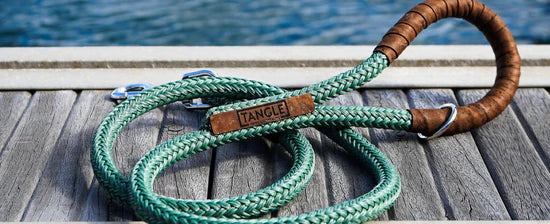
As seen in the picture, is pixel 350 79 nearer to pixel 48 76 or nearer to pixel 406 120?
pixel 406 120

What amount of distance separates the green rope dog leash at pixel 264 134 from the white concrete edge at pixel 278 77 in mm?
215

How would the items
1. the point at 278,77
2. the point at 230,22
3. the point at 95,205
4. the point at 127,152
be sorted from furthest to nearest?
the point at 230,22 → the point at 278,77 → the point at 127,152 → the point at 95,205

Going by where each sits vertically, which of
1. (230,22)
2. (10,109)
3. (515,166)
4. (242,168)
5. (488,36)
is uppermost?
(488,36)

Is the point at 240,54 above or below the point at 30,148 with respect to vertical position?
above

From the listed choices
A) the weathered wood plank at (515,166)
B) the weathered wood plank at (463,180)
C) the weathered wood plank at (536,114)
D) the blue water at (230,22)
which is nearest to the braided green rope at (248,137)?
the weathered wood plank at (463,180)

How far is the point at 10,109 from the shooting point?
186 centimetres

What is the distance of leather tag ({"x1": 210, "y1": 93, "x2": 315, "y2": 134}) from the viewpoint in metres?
1.54

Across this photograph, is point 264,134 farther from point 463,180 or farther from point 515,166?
point 515,166

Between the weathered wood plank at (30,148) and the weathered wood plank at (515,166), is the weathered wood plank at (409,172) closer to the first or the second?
the weathered wood plank at (515,166)

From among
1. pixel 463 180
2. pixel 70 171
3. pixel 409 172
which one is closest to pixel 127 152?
pixel 70 171

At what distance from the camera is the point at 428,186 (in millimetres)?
1524

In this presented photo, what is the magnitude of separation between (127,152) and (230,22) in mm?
2974

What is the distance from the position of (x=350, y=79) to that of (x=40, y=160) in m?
0.83

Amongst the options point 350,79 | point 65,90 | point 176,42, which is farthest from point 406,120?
point 176,42
